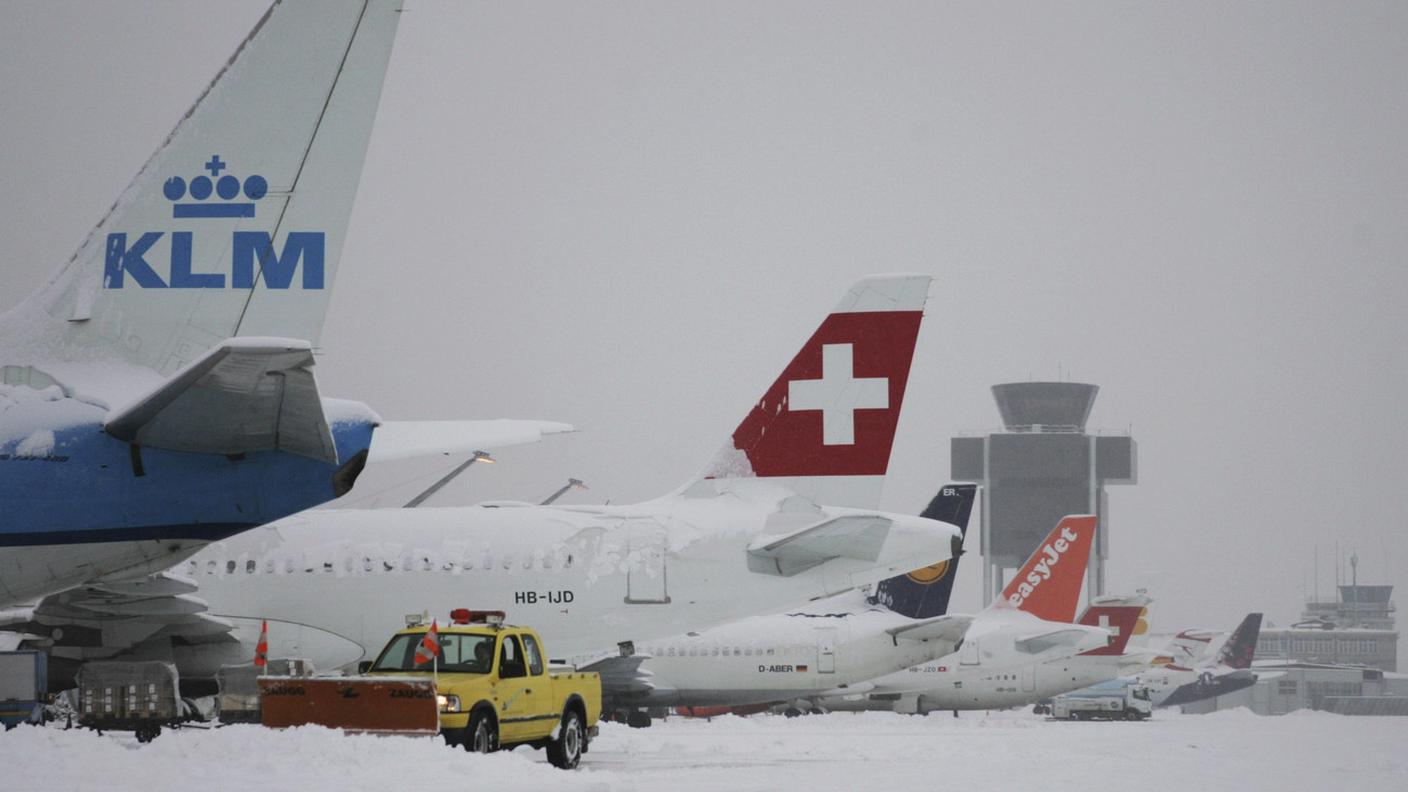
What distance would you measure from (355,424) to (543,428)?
2.43 m

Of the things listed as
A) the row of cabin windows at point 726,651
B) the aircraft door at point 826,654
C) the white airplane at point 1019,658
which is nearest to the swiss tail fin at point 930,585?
the aircraft door at point 826,654

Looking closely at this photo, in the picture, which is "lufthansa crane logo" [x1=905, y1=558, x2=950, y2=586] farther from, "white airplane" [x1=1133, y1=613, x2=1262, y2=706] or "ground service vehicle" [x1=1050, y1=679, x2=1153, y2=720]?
"white airplane" [x1=1133, y1=613, x2=1262, y2=706]

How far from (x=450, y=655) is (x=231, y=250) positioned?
722 centimetres

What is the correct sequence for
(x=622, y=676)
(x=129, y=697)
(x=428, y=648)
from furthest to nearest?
(x=622, y=676) < (x=129, y=697) < (x=428, y=648)

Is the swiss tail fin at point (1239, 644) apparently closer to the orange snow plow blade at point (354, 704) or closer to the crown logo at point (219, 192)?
the orange snow plow blade at point (354, 704)

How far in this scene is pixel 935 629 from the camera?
31.5 metres

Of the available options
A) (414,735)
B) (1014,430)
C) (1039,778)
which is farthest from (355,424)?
(1014,430)

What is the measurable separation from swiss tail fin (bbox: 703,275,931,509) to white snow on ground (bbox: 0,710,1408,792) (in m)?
4.64

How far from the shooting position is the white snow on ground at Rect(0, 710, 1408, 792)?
12758 millimetres

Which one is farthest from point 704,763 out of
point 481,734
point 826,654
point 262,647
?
point 826,654

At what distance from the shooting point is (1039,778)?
17062mm

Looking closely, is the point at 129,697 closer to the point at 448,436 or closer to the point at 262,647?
the point at 262,647

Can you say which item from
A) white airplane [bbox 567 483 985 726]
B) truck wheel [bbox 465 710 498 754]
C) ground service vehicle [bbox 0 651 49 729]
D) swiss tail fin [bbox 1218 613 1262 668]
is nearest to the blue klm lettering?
truck wheel [bbox 465 710 498 754]

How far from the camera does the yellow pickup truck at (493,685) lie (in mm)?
15445
